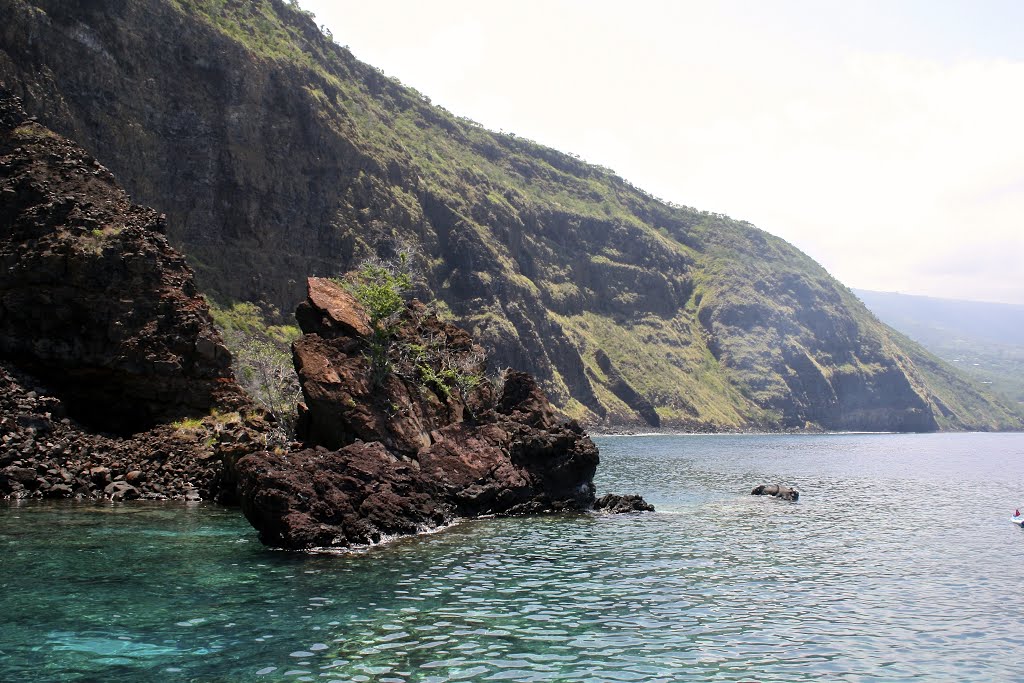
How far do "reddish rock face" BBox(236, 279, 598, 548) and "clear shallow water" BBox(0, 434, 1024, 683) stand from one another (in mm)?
1960

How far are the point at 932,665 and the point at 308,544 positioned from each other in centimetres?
2079

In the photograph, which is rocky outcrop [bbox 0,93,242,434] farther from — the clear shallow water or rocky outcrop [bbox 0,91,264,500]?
the clear shallow water

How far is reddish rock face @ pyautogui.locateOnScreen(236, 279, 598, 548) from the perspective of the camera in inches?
1216

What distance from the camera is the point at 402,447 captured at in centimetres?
4369

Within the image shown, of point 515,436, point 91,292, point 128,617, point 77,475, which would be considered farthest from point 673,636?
point 91,292

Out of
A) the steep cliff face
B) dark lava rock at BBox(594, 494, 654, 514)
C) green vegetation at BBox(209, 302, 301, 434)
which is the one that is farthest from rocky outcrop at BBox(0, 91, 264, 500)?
the steep cliff face

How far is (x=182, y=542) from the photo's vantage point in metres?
29.6

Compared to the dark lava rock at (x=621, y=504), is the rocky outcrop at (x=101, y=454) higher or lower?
higher

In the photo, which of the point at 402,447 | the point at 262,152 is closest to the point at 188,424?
the point at 402,447

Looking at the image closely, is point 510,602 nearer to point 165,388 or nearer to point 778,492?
point 165,388

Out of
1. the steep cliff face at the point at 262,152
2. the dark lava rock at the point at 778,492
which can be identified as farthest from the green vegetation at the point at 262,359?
the dark lava rock at the point at 778,492

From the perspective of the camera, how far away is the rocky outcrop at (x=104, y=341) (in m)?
42.9

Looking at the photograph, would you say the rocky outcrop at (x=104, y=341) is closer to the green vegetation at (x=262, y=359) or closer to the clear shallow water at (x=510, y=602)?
the green vegetation at (x=262, y=359)

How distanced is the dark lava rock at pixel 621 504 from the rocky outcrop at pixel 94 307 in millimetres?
23992
